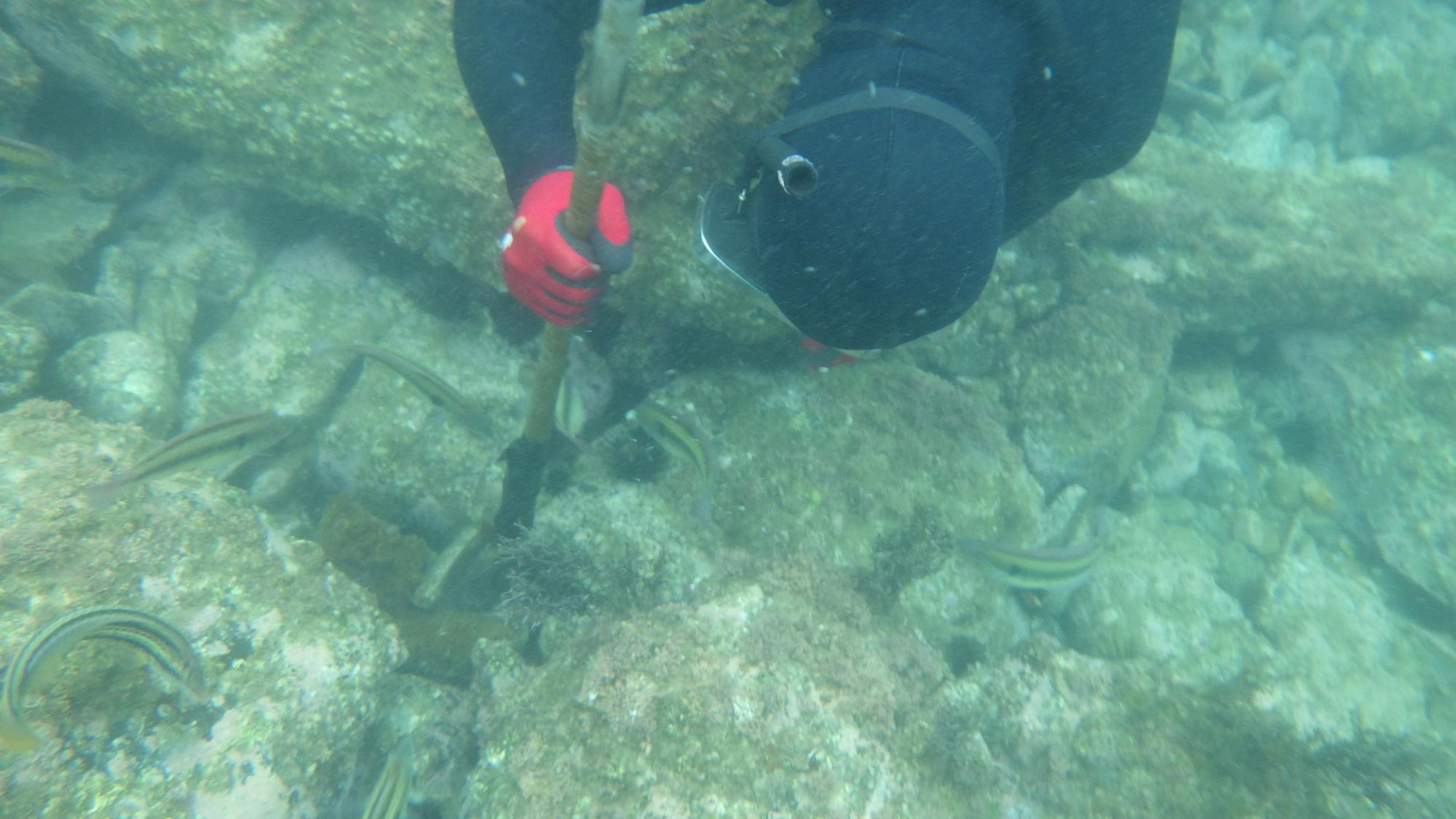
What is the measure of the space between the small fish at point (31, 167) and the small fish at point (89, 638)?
311 centimetres

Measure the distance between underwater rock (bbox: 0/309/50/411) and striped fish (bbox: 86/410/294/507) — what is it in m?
1.03

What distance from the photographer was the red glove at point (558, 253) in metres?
2.04

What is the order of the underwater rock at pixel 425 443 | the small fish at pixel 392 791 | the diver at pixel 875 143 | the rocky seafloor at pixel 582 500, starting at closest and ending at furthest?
the diver at pixel 875 143, the rocky seafloor at pixel 582 500, the small fish at pixel 392 791, the underwater rock at pixel 425 443

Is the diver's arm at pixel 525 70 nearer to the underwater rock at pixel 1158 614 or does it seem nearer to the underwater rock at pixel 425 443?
the underwater rock at pixel 425 443

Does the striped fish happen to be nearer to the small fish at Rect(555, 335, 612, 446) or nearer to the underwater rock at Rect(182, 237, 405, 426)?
the underwater rock at Rect(182, 237, 405, 426)

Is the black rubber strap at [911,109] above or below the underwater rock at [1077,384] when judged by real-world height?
above

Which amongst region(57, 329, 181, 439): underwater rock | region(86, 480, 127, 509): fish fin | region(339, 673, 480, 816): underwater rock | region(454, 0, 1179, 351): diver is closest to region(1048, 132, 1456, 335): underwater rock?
region(454, 0, 1179, 351): diver

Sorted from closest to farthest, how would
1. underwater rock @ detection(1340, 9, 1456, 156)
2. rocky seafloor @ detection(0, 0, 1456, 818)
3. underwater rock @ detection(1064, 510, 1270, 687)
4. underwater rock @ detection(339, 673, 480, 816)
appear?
Answer: rocky seafloor @ detection(0, 0, 1456, 818) < underwater rock @ detection(339, 673, 480, 816) < underwater rock @ detection(1064, 510, 1270, 687) < underwater rock @ detection(1340, 9, 1456, 156)

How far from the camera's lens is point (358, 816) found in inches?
113

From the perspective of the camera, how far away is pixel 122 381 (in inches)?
144

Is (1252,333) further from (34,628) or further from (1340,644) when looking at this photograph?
(34,628)

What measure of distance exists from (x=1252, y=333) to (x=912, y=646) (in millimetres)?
5522

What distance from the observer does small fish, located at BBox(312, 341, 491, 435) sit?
11.1 feet

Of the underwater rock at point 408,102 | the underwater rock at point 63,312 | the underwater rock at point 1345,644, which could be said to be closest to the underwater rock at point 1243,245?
the underwater rock at point 1345,644
